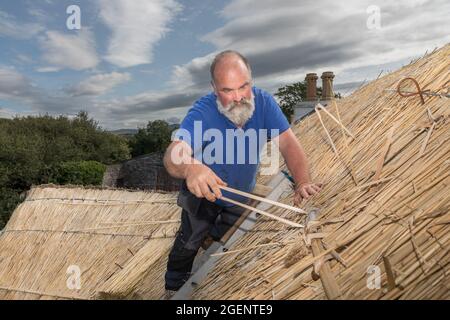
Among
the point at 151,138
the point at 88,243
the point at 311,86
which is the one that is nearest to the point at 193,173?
the point at 88,243

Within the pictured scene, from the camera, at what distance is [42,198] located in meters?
7.38

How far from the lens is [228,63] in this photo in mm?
2229

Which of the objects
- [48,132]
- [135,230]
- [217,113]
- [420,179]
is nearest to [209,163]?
[217,113]

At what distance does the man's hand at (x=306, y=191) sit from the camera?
86.5 inches

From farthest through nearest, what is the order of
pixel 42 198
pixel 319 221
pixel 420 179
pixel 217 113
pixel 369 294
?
pixel 42 198 < pixel 217 113 < pixel 319 221 < pixel 420 179 < pixel 369 294

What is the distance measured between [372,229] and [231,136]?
1.12m

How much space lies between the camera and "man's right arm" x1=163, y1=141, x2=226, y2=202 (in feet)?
6.15

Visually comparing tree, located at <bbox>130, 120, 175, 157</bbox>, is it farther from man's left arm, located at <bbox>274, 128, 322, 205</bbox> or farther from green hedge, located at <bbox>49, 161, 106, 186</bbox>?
man's left arm, located at <bbox>274, 128, 322, 205</bbox>

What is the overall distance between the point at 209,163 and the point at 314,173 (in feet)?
2.31

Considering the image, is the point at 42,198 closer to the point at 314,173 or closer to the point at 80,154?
the point at 314,173

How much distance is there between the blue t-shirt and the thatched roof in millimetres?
1726

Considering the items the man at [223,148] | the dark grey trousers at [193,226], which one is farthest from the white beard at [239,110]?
the dark grey trousers at [193,226]

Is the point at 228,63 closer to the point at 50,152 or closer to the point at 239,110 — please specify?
the point at 239,110
